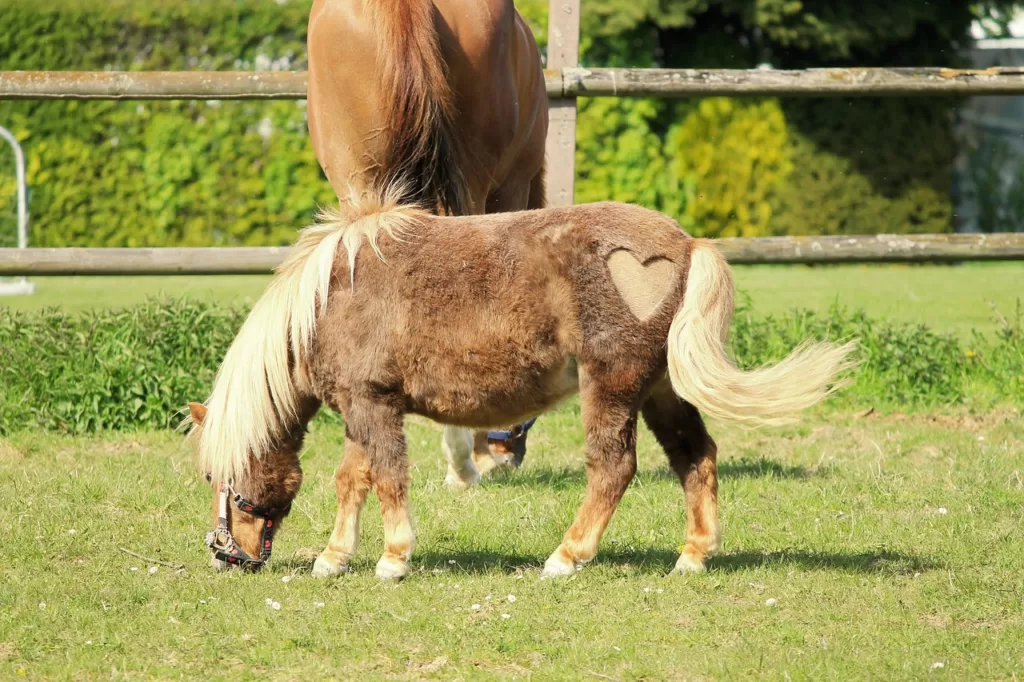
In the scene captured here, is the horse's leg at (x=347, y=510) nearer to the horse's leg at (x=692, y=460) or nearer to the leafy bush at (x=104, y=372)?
the horse's leg at (x=692, y=460)

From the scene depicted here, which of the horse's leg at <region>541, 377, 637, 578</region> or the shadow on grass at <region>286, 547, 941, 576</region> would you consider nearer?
the horse's leg at <region>541, 377, 637, 578</region>

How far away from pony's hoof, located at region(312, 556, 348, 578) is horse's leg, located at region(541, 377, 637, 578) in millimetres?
717

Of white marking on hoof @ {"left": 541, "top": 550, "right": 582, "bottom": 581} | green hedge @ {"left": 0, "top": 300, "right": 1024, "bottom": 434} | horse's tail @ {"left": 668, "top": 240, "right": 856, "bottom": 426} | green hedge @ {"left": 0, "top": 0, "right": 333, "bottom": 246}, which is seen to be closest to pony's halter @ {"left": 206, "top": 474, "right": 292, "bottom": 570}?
white marking on hoof @ {"left": 541, "top": 550, "right": 582, "bottom": 581}

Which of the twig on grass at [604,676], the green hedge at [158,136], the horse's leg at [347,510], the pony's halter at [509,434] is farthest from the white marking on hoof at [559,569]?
the green hedge at [158,136]

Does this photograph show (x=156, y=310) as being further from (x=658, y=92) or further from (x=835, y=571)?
(x=835, y=571)

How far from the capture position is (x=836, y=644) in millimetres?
3486

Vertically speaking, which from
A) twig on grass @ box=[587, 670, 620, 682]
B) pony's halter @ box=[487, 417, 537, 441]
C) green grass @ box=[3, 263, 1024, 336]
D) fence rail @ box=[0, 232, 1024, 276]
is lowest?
green grass @ box=[3, 263, 1024, 336]

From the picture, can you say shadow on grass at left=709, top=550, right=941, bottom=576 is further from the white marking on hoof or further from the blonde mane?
the blonde mane

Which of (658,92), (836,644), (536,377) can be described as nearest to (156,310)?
(658,92)

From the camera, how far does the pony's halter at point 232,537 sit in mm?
4141

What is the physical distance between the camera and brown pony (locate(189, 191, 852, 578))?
3.97 m

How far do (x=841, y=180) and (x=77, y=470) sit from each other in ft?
34.3

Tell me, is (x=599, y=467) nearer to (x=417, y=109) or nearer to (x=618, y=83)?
(x=417, y=109)

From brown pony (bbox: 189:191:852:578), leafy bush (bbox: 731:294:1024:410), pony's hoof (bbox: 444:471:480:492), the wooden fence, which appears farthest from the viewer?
leafy bush (bbox: 731:294:1024:410)
